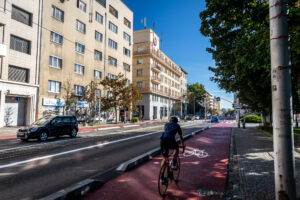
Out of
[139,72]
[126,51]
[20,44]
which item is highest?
[126,51]

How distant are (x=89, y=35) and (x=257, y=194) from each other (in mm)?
29974

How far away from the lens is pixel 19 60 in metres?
20.2

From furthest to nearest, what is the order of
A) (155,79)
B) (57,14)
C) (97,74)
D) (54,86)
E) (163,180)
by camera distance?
(155,79), (97,74), (57,14), (54,86), (163,180)

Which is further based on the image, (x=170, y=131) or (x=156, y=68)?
(x=156, y=68)

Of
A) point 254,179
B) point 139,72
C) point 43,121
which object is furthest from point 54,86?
point 139,72

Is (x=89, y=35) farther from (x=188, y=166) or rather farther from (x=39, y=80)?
(x=188, y=166)

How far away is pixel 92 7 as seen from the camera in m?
30.3

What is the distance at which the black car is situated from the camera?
38.0 ft

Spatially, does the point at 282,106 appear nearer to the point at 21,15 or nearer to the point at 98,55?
the point at 21,15

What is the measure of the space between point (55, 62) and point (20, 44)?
431cm

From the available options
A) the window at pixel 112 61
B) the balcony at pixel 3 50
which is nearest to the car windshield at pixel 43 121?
the balcony at pixel 3 50

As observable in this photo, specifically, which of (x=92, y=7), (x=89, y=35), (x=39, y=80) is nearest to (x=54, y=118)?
(x=39, y=80)

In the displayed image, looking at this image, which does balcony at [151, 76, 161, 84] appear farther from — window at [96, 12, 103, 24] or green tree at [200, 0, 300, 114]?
green tree at [200, 0, 300, 114]

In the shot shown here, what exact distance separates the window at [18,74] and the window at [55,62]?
3171 mm
